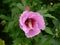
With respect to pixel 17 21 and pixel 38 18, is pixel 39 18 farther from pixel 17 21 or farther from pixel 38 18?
pixel 17 21

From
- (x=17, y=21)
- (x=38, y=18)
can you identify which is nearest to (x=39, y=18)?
(x=38, y=18)

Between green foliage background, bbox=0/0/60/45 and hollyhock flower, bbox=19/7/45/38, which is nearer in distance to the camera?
hollyhock flower, bbox=19/7/45/38

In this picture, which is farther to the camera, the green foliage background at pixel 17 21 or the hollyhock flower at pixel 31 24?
the green foliage background at pixel 17 21

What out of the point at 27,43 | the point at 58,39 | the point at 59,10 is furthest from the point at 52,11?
the point at 27,43

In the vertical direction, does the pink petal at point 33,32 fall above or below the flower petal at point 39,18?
below

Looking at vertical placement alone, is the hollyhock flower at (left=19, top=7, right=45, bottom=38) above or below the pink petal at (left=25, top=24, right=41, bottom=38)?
above

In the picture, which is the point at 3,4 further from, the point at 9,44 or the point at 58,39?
the point at 58,39
